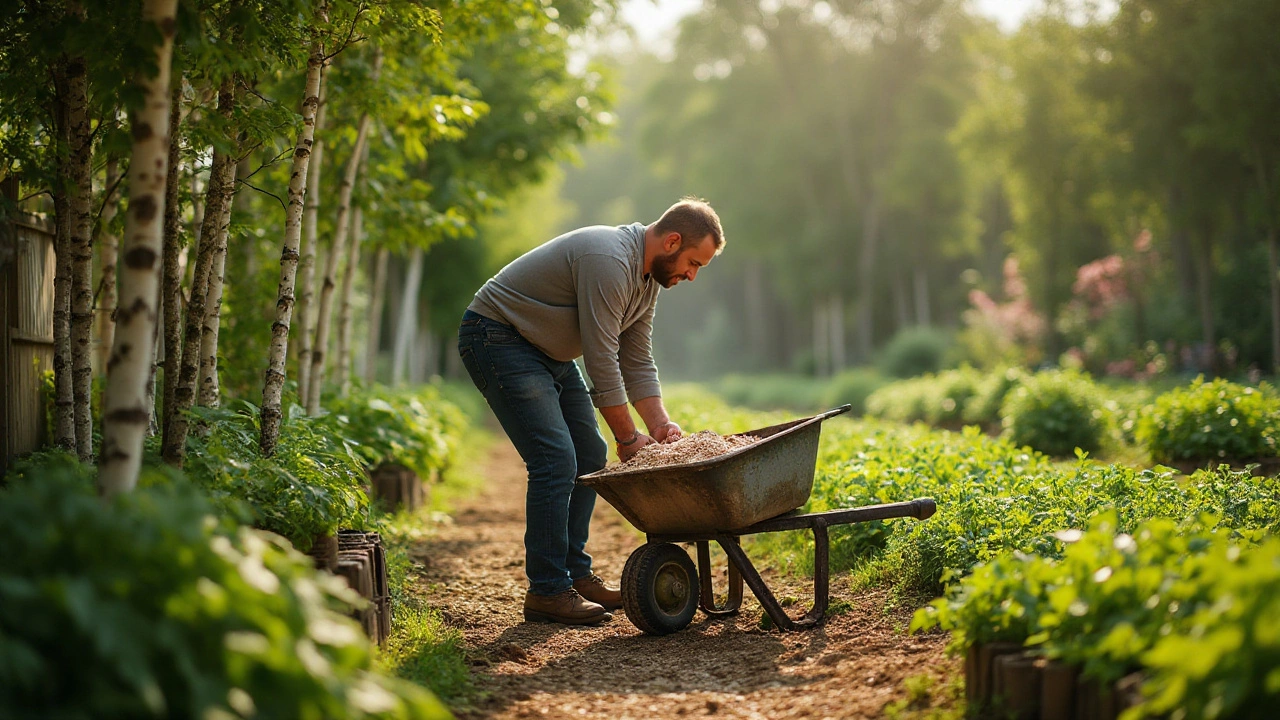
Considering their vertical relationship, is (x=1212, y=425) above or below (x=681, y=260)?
below

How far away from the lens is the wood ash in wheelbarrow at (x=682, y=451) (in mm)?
4312

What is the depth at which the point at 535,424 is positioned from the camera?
15.0 feet

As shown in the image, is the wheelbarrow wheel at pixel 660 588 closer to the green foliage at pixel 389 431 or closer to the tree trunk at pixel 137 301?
the tree trunk at pixel 137 301


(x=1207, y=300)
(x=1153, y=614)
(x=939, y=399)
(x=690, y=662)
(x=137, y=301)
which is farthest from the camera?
(x=1207, y=300)

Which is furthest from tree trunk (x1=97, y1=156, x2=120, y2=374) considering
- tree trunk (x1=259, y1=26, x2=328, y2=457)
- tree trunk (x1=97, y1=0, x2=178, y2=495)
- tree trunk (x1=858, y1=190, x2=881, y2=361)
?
tree trunk (x1=858, y1=190, x2=881, y2=361)

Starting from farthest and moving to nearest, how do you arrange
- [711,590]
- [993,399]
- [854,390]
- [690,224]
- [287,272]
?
[854,390]
[993,399]
[711,590]
[287,272]
[690,224]

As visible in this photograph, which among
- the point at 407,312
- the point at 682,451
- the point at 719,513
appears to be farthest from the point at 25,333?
the point at 407,312

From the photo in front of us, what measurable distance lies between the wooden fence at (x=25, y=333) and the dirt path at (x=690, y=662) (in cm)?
213

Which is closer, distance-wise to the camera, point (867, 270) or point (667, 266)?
point (667, 266)

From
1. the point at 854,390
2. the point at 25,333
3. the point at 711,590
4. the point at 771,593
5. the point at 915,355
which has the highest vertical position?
the point at 915,355

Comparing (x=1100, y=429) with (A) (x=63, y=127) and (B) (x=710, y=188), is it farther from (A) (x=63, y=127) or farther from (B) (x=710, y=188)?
(B) (x=710, y=188)

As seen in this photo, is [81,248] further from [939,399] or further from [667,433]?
[939,399]

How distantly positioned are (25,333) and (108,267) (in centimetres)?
64

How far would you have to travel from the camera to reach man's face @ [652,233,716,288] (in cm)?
450
